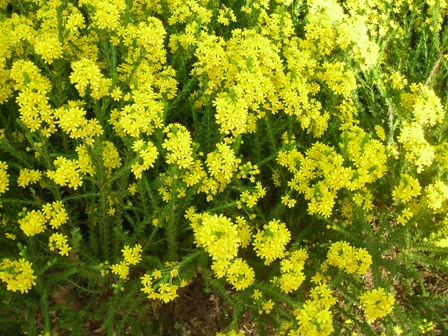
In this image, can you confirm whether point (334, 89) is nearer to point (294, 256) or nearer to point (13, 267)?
point (294, 256)

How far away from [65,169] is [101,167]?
5.8 inches

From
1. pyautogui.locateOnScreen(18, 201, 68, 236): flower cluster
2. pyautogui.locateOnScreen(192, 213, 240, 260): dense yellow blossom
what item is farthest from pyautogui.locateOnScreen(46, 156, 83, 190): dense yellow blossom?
pyautogui.locateOnScreen(192, 213, 240, 260): dense yellow blossom

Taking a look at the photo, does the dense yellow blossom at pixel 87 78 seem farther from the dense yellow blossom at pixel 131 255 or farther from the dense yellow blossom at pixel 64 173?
the dense yellow blossom at pixel 131 255

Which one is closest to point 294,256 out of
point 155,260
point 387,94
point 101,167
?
point 155,260

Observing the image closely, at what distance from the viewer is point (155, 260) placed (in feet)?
6.86

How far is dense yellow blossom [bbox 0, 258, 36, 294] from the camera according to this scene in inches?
69.0

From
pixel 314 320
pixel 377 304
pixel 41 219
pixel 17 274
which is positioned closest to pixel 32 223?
pixel 41 219

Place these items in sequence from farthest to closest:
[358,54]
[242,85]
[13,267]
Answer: [358,54] < [242,85] < [13,267]

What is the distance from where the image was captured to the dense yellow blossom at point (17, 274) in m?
1.75

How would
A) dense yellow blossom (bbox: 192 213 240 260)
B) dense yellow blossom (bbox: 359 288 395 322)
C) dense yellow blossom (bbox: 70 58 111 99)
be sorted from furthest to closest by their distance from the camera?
dense yellow blossom (bbox: 359 288 395 322)
dense yellow blossom (bbox: 70 58 111 99)
dense yellow blossom (bbox: 192 213 240 260)

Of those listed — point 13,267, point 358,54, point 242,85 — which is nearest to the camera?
point 13,267

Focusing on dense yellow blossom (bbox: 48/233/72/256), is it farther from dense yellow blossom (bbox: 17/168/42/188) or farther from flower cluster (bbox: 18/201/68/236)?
dense yellow blossom (bbox: 17/168/42/188)

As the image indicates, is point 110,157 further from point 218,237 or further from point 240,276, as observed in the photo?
point 240,276

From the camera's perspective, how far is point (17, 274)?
1794 mm
